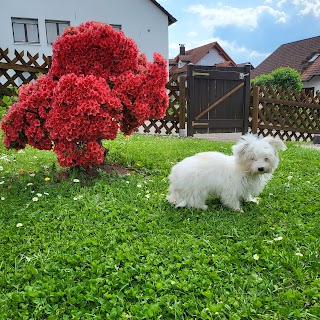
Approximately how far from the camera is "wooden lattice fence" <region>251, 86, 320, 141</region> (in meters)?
11.4

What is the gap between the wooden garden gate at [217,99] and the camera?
34.5ft

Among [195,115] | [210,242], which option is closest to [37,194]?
[210,242]

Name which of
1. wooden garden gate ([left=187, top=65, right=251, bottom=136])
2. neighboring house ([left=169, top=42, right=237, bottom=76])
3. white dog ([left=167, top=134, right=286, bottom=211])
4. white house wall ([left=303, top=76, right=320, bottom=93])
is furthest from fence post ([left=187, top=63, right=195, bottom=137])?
neighboring house ([left=169, top=42, right=237, bottom=76])

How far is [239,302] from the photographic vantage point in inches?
91.0

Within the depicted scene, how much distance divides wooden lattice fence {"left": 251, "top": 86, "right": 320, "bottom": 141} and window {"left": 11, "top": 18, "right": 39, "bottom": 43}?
557 inches

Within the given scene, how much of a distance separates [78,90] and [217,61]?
145ft

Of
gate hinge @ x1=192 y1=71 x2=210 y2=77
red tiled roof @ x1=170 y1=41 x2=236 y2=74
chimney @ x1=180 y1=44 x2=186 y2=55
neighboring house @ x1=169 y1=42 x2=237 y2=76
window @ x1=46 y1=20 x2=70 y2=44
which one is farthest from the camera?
chimney @ x1=180 y1=44 x2=186 y2=55

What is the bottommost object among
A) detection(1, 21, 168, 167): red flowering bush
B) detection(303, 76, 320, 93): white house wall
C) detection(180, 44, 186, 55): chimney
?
detection(1, 21, 168, 167): red flowering bush

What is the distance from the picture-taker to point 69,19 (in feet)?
65.1

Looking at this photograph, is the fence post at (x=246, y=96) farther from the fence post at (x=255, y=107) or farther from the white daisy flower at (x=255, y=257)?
the white daisy flower at (x=255, y=257)

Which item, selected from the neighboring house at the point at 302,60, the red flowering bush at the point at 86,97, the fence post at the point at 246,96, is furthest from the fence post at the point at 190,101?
the neighboring house at the point at 302,60

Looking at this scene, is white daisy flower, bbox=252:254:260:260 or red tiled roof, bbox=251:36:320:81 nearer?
white daisy flower, bbox=252:254:260:260

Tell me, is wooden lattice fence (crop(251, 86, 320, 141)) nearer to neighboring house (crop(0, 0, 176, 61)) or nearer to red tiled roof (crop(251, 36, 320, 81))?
neighboring house (crop(0, 0, 176, 61))

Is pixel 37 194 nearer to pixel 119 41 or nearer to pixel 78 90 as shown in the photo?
pixel 78 90
